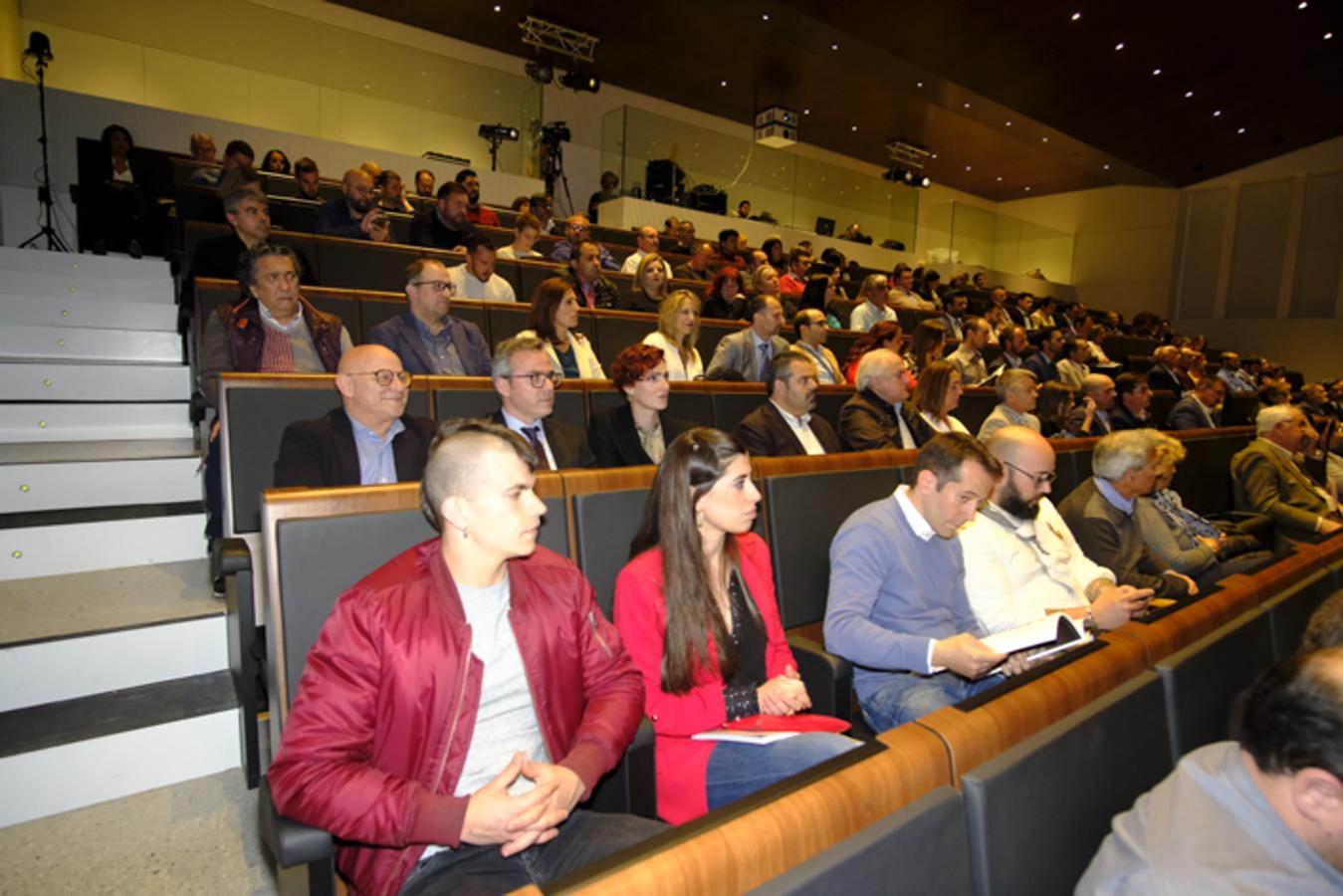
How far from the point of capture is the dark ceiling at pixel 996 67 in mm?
6512

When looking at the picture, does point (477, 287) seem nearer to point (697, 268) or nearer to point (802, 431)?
point (802, 431)

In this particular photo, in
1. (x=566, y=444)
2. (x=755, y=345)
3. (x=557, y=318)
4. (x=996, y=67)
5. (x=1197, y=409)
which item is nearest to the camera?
(x=566, y=444)

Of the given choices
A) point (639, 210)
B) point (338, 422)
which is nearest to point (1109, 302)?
point (639, 210)

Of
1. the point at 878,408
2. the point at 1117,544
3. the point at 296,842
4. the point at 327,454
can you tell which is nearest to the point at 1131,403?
the point at 878,408

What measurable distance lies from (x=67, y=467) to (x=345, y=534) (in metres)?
1.44

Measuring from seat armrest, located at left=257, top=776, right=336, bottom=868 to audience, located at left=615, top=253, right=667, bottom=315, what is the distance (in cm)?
338

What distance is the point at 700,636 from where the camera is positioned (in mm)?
1177

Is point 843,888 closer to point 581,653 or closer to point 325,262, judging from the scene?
point 581,653

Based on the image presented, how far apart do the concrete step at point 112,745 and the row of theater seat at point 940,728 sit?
0.27 metres

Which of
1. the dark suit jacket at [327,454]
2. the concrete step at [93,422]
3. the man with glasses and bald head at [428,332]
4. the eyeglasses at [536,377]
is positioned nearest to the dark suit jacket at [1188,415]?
the eyeglasses at [536,377]

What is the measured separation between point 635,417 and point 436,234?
8.71 ft

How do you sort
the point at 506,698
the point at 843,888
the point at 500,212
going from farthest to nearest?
the point at 500,212, the point at 506,698, the point at 843,888

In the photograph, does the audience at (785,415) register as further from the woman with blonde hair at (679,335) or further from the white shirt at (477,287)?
the white shirt at (477,287)

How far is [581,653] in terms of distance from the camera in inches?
41.9
